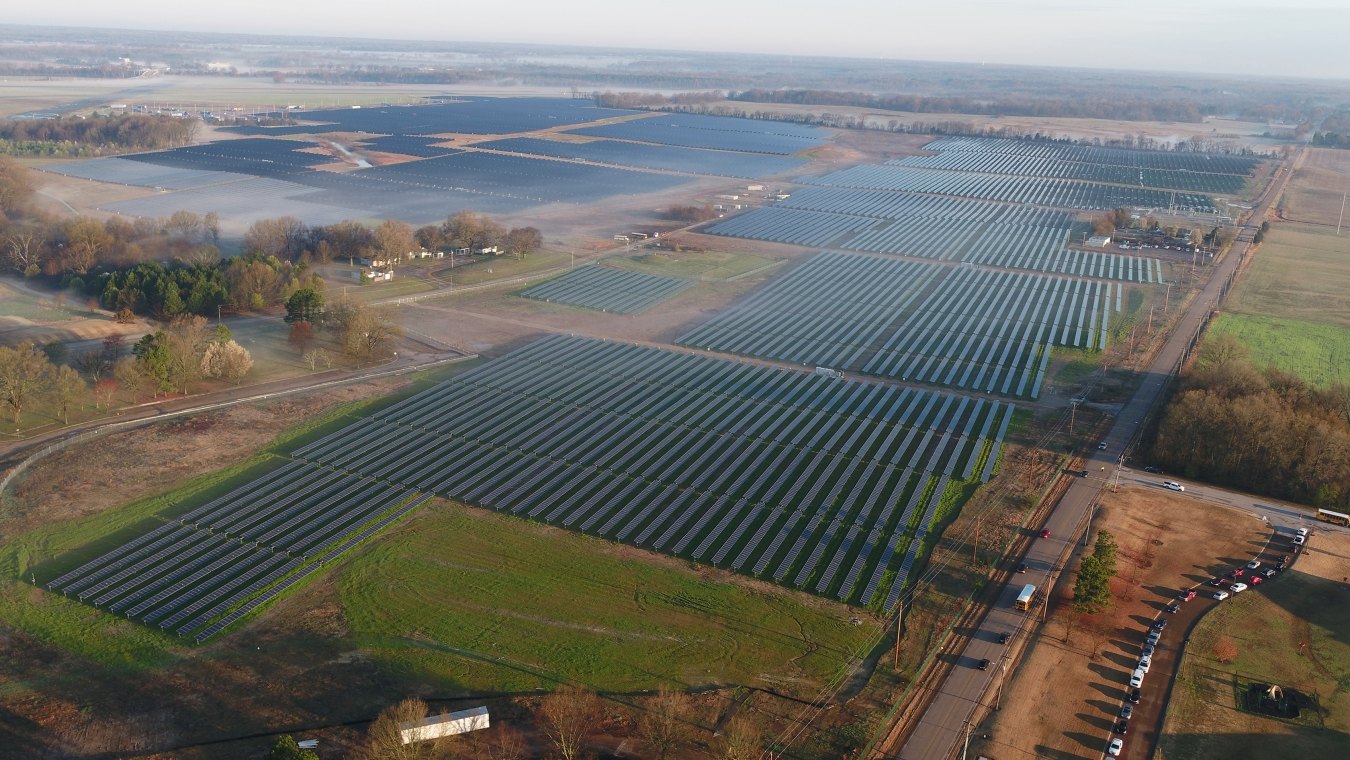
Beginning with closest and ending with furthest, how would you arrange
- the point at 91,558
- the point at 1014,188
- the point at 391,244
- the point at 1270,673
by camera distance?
the point at 1270,673 < the point at 91,558 < the point at 391,244 < the point at 1014,188

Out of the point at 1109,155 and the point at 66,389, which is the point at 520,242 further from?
the point at 1109,155

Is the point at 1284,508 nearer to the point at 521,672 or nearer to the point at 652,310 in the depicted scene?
the point at 521,672

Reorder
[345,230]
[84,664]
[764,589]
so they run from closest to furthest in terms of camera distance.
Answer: [84,664] → [764,589] → [345,230]

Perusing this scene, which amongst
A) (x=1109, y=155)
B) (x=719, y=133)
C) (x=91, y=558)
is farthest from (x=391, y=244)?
(x=1109, y=155)

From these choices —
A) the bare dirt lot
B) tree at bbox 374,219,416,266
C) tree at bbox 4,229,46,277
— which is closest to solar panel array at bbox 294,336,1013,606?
the bare dirt lot

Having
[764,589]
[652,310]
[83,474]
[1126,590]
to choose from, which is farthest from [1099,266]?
[83,474]
